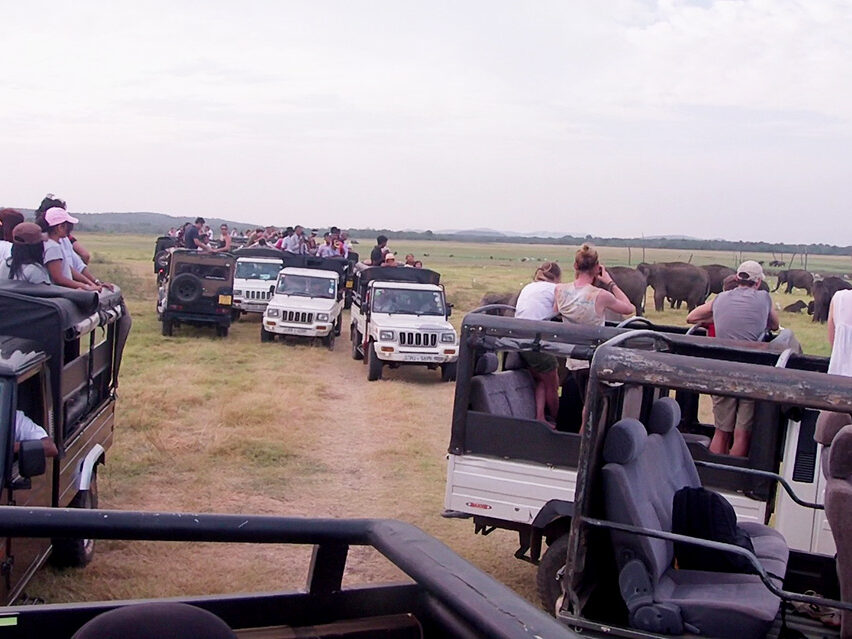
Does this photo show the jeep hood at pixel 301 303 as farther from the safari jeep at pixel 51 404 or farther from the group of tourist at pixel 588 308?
the safari jeep at pixel 51 404

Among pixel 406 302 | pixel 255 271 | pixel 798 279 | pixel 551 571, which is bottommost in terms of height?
pixel 798 279

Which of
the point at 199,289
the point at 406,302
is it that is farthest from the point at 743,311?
the point at 199,289

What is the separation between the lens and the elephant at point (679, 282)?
3397 cm

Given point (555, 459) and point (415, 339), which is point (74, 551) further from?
point (415, 339)

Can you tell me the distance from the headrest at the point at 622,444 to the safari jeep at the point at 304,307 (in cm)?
1427

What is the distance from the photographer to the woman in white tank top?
20.4 feet

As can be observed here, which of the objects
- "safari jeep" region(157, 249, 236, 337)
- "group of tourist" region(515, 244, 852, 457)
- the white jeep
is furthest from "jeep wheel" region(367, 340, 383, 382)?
"group of tourist" region(515, 244, 852, 457)

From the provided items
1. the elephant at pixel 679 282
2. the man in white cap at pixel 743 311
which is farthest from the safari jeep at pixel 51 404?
the elephant at pixel 679 282

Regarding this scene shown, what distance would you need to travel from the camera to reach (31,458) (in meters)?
4.82

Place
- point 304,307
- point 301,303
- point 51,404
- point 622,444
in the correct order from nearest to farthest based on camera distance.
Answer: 1. point 622,444
2. point 51,404
3. point 304,307
4. point 301,303

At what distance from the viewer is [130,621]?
5.51ft

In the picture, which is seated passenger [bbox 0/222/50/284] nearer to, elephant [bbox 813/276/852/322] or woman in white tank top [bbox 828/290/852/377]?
woman in white tank top [bbox 828/290/852/377]

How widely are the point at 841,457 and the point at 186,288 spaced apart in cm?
1655

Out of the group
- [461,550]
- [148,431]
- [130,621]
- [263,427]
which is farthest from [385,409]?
[130,621]
